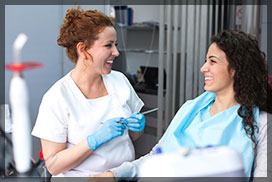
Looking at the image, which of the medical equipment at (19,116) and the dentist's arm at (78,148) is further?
the dentist's arm at (78,148)

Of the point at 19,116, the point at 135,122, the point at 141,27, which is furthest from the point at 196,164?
the point at 141,27

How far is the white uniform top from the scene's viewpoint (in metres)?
0.83

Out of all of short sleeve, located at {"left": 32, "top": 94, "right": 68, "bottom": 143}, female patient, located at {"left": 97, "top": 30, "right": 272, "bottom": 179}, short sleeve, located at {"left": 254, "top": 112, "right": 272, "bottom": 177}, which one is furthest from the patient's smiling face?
short sleeve, located at {"left": 32, "top": 94, "right": 68, "bottom": 143}

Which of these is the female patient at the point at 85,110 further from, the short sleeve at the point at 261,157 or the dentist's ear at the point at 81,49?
the short sleeve at the point at 261,157

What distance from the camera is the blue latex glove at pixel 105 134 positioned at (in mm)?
858

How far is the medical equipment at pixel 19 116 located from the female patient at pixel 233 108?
1.24 ft

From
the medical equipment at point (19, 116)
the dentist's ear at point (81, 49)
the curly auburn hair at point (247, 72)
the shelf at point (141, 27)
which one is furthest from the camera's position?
the shelf at point (141, 27)

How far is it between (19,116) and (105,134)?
0.37 metres

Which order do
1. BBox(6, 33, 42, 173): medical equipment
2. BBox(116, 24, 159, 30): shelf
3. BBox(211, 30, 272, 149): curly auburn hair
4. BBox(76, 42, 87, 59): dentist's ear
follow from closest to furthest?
BBox(6, 33, 42, 173): medical equipment < BBox(76, 42, 87, 59): dentist's ear < BBox(211, 30, 272, 149): curly auburn hair < BBox(116, 24, 159, 30): shelf

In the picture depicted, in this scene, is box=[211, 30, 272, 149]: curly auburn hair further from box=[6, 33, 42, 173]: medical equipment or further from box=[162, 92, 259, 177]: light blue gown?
box=[6, 33, 42, 173]: medical equipment

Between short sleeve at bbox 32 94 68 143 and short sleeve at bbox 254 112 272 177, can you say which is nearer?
short sleeve at bbox 32 94 68 143

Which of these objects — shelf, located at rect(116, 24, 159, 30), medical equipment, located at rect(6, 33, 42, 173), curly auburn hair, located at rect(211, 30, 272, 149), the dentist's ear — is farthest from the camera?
shelf, located at rect(116, 24, 159, 30)

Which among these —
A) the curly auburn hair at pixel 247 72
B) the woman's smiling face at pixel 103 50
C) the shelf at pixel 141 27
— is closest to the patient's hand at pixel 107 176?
the woman's smiling face at pixel 103 50

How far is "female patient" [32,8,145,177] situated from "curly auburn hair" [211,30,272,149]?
0.98 feet
